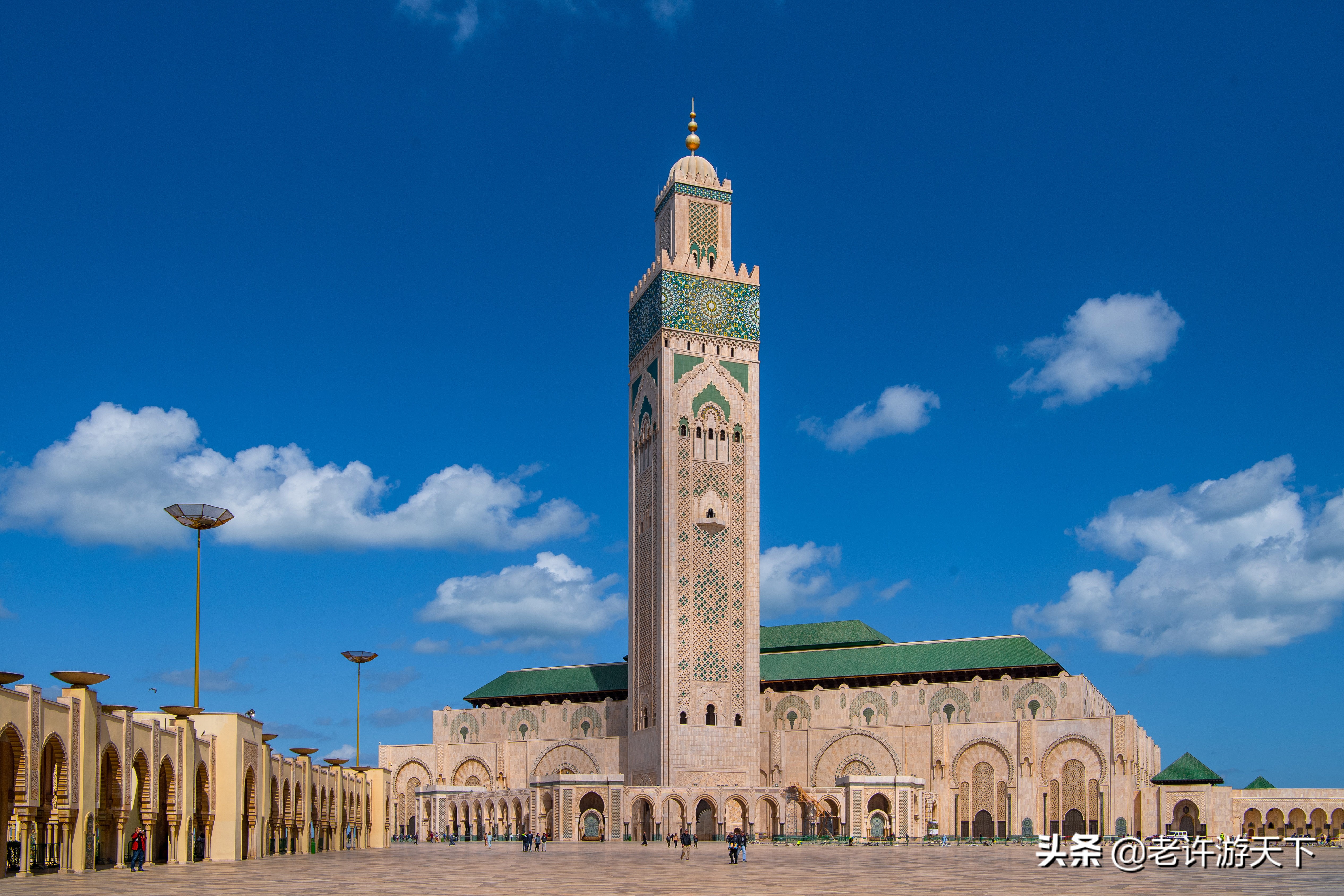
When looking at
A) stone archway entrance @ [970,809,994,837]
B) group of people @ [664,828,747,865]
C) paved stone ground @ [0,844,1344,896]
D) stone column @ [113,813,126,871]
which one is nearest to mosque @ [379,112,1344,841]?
stone archway entrance @ [970,809,994,837]

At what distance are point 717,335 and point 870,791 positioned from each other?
2023 centimetres

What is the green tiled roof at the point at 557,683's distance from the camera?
64250 mm

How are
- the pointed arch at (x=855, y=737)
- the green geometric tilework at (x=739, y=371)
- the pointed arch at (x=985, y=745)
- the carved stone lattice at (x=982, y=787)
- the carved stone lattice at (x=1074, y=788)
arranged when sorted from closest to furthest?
the carved stone lattice at (x=1074, y=788), the pointed arch at (x=985, y=745), the carved stone lattice at (x=982, y=787), the pointed arch at (x=855, y=737), the green geometric tilework at (x=739, y=371)

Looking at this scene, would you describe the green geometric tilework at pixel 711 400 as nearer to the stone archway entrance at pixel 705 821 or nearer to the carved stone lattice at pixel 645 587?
the carved stone lattice at pixel 645 587

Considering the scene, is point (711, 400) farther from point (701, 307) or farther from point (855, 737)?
point (855, 737)

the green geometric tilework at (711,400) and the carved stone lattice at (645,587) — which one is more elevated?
→ the green geometric tilework at (711,400)

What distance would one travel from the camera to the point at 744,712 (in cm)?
5622

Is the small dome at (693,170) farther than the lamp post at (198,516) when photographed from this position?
Yes

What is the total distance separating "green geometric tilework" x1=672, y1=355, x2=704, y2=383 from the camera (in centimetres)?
5759

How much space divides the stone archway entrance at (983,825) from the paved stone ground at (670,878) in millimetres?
19586

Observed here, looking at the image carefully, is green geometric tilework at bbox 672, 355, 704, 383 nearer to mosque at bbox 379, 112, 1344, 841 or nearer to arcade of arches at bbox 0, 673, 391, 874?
mosque at bbox 379, 112, 1344, 841

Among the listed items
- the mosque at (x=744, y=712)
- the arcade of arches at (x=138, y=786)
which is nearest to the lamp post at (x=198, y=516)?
the arcade of arches at (x=138, y=786)

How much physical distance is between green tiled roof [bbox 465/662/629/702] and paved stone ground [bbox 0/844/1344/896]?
2866 cm

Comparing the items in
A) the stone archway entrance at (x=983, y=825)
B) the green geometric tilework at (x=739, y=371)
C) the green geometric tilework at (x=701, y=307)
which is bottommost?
the stone archway entrance at (x=983, y=825)
